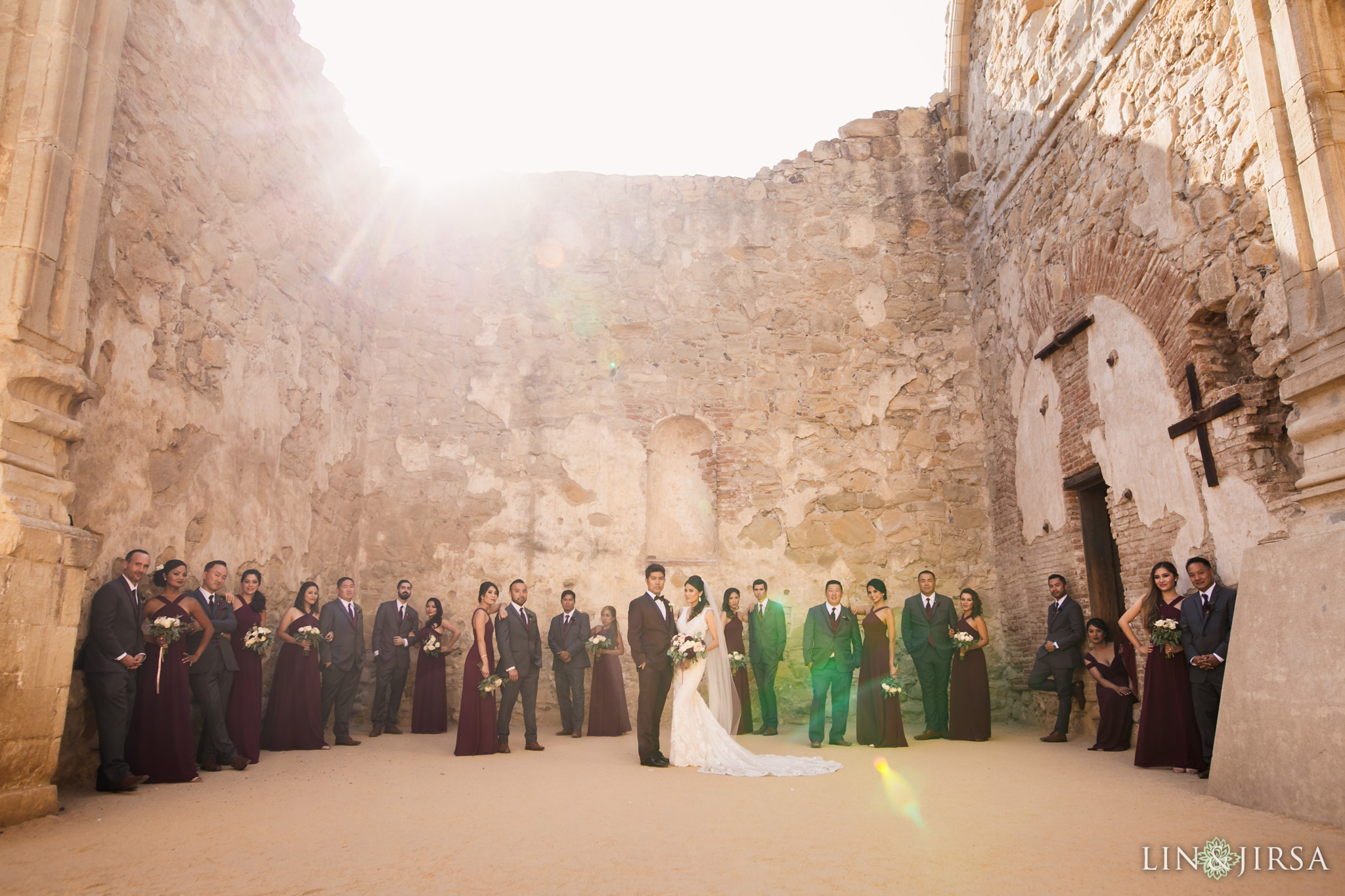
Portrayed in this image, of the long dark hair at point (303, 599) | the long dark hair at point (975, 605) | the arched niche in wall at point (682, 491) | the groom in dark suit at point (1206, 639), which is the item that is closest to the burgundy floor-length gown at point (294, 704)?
the long dark hair at point (303, 599)

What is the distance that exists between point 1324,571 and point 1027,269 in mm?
5695

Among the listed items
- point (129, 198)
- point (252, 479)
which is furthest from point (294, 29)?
point (252, 479)

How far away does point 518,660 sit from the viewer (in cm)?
888

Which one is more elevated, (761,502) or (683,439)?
(683,439)

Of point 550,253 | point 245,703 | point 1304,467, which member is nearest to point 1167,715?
point 1304,467

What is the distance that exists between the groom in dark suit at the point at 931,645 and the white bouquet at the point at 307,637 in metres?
6.40

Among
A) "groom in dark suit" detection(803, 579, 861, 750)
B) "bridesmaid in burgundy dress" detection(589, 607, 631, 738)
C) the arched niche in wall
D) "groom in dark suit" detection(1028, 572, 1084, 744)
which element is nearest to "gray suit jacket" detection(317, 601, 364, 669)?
"bridesmaid in burgundy dress" detection(589, 607, 631, 738)

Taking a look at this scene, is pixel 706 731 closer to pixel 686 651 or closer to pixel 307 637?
pixel 686 651

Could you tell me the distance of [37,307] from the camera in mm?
5168

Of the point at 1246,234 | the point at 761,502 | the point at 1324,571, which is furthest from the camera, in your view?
the point at 761,502

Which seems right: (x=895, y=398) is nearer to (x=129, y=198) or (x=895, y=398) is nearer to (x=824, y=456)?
(x=824, y=456)

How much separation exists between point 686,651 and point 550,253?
669cm

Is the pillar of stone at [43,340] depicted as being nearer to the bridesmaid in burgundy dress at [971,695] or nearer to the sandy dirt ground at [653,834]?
the sandy dirt ground at [653,834]

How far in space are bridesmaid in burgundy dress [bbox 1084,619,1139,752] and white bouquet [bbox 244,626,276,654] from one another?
772 centimetres
